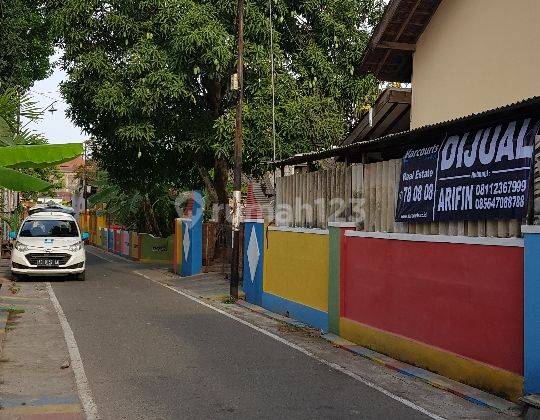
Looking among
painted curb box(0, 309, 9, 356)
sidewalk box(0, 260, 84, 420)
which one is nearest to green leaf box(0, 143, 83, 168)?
sidewalk box(0, 260, 84, 420)

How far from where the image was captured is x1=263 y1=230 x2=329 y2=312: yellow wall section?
40.6 ft

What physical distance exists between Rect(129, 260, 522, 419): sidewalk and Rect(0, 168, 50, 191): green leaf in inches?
181

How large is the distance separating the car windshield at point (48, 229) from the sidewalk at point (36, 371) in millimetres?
6367

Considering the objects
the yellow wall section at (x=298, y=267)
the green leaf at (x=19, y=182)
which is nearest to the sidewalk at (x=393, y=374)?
the yellow wall section at (x=298, y=267)

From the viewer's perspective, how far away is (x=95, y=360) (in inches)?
366

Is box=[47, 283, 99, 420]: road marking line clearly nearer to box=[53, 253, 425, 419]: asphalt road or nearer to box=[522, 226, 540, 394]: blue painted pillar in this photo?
box=[53, 253, 425, 419]: asphalt road

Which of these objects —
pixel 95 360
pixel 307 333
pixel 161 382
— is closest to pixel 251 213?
pixel 307 333

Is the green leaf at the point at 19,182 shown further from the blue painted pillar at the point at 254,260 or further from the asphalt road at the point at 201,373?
the blue painted pillar at the point at 254,260

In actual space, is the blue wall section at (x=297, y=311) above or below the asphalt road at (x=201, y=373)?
above

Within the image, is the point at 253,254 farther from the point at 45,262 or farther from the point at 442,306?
the point at 442,306

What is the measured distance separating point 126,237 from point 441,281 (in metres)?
29.2

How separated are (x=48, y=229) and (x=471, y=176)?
1553 cm

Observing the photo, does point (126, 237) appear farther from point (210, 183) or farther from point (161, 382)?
point (161, 382)

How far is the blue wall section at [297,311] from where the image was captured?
12207 millimetres
